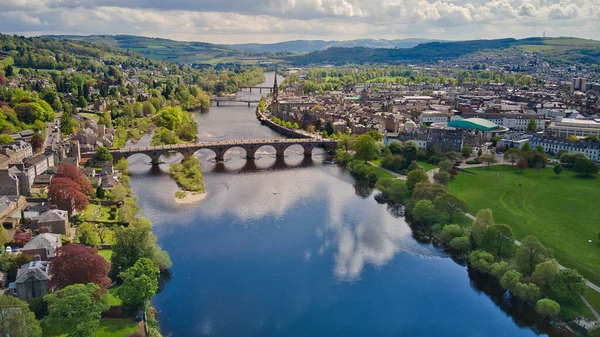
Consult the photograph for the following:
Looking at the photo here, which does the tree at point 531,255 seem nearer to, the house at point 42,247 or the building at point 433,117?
the house at point 42,247

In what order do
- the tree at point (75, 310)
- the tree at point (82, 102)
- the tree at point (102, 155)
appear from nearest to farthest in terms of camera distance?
the tree at point (75, 310), the tree at point (102, 155), the tree at point (82, 102)

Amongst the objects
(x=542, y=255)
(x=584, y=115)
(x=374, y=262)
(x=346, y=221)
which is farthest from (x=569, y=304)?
(x=584, y=115)

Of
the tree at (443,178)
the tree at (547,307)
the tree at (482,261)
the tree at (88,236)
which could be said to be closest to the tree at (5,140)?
the tree at (88,236)

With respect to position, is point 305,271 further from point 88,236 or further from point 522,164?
point 522,164

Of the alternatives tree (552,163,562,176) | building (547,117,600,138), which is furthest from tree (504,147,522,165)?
building (547,117,600,138)

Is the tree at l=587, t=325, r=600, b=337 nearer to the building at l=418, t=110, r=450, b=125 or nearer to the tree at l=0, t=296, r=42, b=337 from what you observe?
the tree at l=0, t=296, r=42, b=337

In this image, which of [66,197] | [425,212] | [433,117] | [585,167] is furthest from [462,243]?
[433,117]
